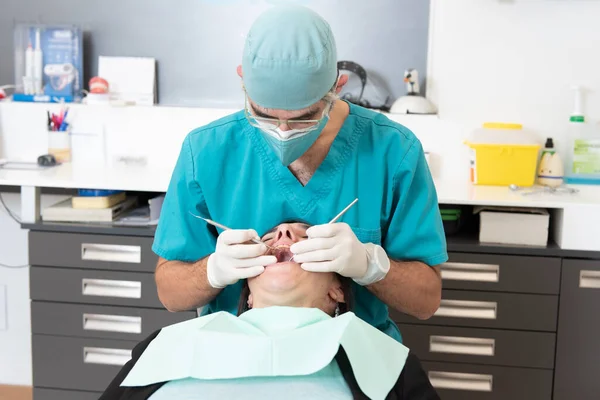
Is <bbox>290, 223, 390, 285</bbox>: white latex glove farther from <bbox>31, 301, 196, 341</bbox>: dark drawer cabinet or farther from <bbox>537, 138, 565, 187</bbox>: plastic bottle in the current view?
<bbox>537, 138, 565, 187</bbox>: plastic bottle

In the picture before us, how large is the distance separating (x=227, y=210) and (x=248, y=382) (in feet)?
1.38

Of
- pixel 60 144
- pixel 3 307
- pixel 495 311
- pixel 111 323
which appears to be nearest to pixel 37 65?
pixel 60 144

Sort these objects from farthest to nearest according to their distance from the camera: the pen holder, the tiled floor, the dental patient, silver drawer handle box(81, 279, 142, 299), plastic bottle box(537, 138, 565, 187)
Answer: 1. the tiled floor
2. the pen holder
3. plastic bottle box(537, 138, 565, 187)
4. silver drawer handle box(81, 279, 142, 299)
5. the dental patient

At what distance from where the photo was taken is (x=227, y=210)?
1512 mm

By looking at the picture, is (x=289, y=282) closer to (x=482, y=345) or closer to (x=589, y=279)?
(x=482, y=345)

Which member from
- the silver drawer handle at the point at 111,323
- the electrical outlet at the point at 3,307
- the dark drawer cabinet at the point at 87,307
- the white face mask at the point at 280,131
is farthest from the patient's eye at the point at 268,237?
the electrical outlet at the point at 3,307

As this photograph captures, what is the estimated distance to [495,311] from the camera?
2.14 meters

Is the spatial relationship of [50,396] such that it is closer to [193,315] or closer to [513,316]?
[193,315]

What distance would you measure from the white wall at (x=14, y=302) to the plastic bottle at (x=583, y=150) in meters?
1.89

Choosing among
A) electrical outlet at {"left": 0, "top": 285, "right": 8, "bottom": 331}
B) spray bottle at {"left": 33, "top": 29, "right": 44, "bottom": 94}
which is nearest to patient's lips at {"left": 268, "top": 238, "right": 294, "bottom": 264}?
spray bottle at {"left": 33, "top": 29, "right": 44, "bottom": 94}

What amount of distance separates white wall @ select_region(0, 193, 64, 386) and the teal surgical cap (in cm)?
170

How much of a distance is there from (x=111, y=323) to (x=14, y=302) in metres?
0.78


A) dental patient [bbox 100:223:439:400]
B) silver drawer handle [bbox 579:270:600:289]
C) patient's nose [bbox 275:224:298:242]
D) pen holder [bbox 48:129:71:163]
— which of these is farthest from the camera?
pen holder [bbox 48:129:71:163]

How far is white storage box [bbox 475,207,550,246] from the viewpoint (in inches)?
84.5
